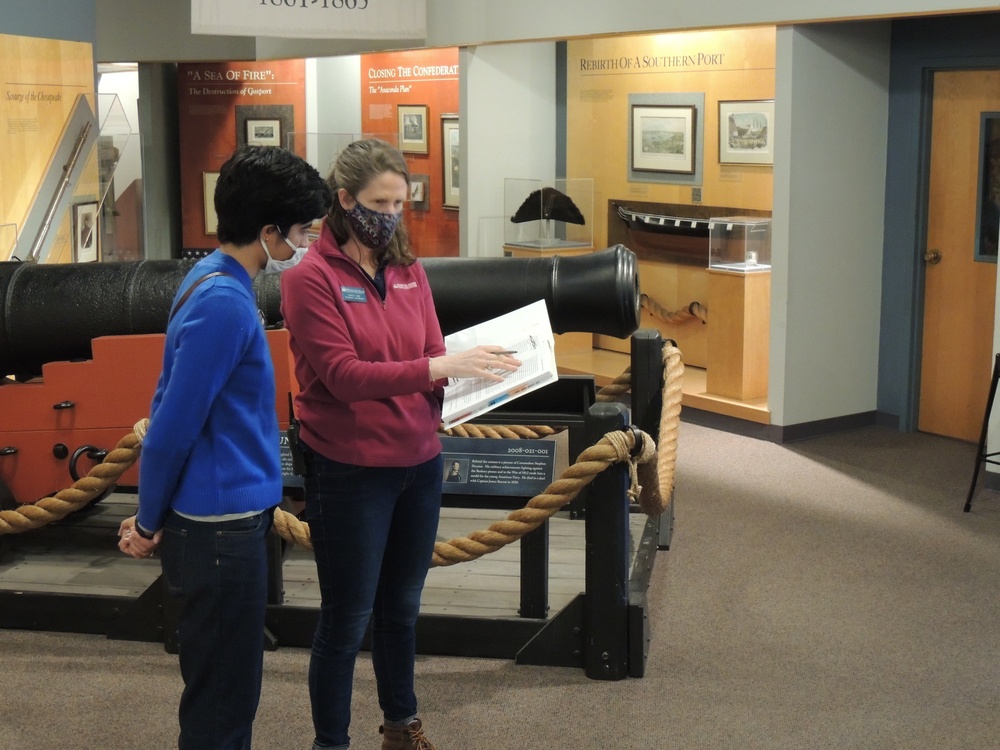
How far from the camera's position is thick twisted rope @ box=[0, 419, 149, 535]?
13.3ft

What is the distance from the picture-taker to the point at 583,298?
465 centimetres

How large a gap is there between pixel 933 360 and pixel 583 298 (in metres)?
3.47

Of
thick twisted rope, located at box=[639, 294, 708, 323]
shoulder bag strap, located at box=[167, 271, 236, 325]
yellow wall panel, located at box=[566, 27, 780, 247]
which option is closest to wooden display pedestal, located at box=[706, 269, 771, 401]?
yellow wall panel, located at box=[566, 27, 780, 247]

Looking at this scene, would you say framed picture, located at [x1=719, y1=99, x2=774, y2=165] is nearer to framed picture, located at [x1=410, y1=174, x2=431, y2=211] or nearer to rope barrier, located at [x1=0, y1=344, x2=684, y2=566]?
framed picture, located at [x1=410, y1=174, x2=431, y2=211]

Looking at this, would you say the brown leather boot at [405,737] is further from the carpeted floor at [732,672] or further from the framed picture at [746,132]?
the framed picture at [746,132]

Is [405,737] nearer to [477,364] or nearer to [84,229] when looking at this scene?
[477,364]

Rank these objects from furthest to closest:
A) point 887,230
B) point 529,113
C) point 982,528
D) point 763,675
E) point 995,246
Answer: point 529,113
point 887,230
point 995,246
point 982,528
point 763,675

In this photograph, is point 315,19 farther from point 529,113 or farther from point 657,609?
point 657,609

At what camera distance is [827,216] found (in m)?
7.14

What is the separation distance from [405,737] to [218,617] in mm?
893

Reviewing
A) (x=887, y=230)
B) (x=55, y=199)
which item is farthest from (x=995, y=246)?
(x=55, y=199)

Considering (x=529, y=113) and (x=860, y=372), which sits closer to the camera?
(x=860, y=372)

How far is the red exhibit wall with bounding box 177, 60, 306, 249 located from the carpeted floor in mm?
5534

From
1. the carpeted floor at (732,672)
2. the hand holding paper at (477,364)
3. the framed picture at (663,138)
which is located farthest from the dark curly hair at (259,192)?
the framed picture at (663,138)
